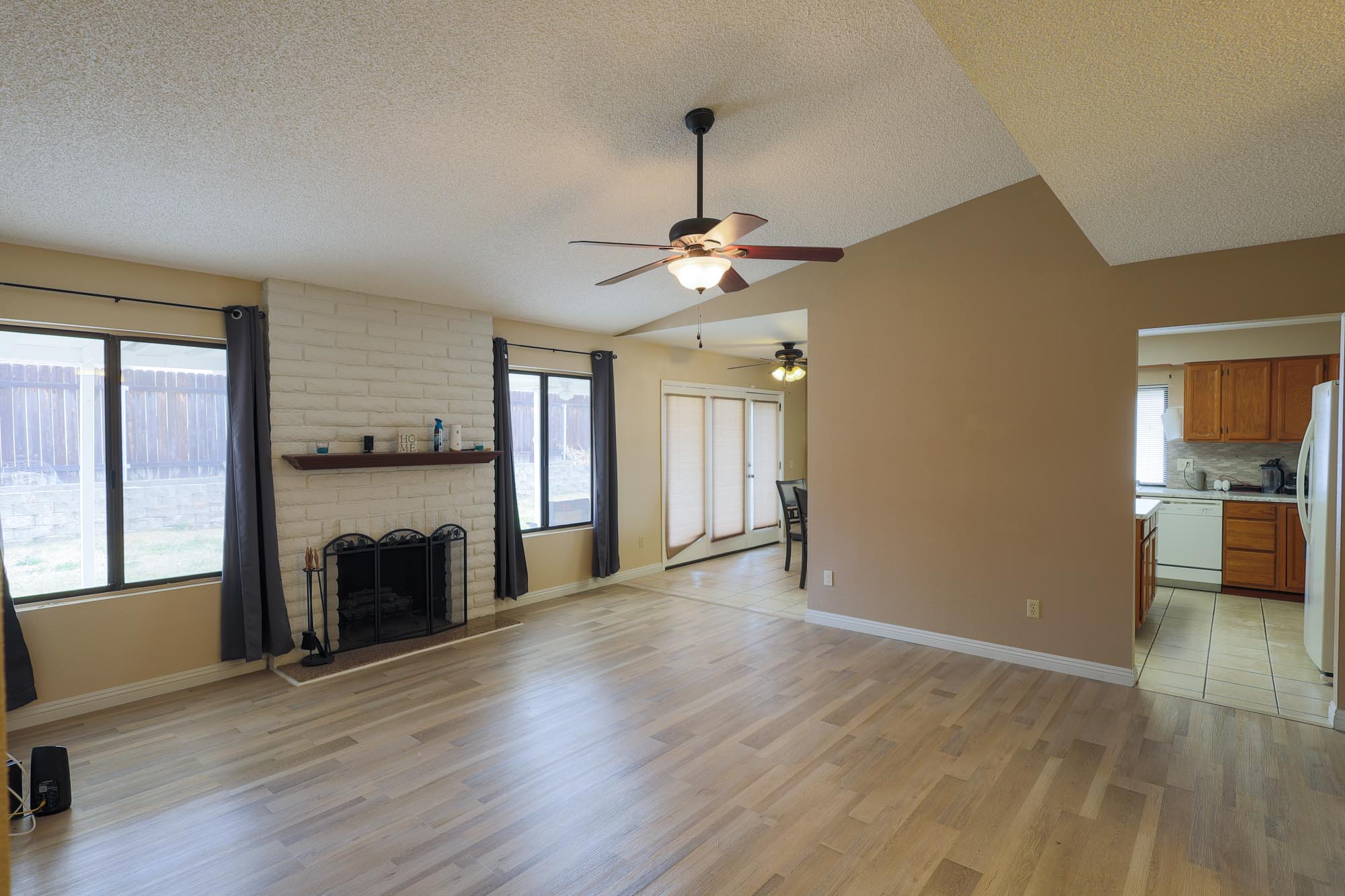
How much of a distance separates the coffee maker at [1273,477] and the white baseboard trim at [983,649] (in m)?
3.04

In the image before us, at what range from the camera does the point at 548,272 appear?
508 cm

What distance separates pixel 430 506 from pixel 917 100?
4.14 m

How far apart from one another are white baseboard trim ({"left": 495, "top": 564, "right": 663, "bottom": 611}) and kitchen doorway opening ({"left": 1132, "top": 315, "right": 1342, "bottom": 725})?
4.10m

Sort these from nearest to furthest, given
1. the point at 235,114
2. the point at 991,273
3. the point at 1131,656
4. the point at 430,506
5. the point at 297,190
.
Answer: the point at 235,114, the point at 297,190, the point at 1131,656, the point at 991,273, the point at 430,506

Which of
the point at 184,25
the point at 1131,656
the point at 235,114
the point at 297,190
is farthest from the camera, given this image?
the point at 1131,656

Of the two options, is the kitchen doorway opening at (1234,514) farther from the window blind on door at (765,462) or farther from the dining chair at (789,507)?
the window blind on door at (765,462)

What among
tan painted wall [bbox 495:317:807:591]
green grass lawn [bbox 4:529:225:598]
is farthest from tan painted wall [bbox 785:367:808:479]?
green grass lawn [bbox 4:529:225:598]

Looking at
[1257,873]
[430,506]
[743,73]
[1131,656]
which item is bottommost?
[1257,873]

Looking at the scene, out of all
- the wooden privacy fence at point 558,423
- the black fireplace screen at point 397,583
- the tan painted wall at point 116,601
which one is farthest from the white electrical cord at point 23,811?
the wooden privacy fence at point 558,423

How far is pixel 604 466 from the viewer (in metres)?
6.62

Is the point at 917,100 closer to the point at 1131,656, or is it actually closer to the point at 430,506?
the point at 1131,656

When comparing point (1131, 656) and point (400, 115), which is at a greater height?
point (400, 115)

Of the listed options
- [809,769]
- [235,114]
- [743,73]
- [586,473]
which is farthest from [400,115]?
[586,473]

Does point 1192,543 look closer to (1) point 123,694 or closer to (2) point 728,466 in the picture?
(2) point 728,466
